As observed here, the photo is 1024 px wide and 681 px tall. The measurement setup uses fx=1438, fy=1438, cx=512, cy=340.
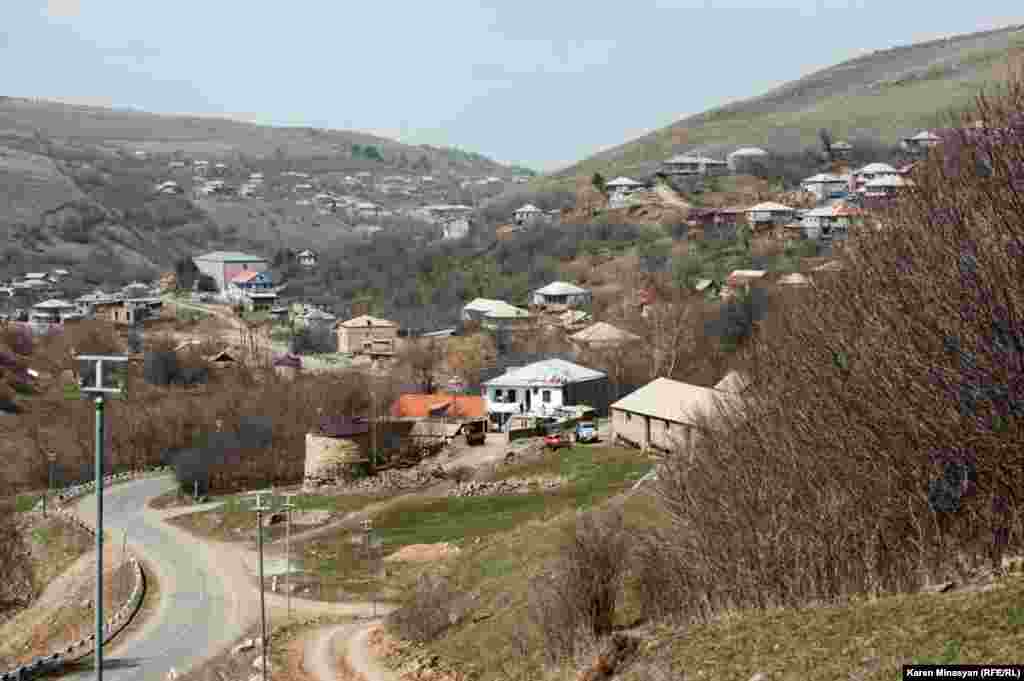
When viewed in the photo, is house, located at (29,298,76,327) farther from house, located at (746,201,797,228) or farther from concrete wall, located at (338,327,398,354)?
house, located at (746,201,797,228)

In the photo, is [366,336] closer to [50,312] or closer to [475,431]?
[50,312]

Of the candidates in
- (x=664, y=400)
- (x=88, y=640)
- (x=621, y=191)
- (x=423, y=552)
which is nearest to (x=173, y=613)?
(x=88, y=640)

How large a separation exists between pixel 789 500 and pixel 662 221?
95579mm

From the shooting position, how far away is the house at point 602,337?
80875mm

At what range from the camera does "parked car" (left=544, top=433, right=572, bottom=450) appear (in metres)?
54.1

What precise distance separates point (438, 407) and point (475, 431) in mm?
3431

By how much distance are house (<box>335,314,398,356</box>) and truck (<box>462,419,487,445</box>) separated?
117ft

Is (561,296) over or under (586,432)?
over

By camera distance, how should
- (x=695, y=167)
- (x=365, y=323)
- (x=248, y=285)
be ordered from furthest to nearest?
1. (x=695, y=167)
2. (x=248, y=285)
3. (x=365, y=323)

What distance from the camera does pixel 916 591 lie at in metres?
17.9

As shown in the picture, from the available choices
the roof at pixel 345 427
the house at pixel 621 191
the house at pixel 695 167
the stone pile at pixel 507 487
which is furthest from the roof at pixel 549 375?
the house at pixel 695 167

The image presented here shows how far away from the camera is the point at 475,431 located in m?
62.2

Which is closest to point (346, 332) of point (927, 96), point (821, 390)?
point (821, 390)

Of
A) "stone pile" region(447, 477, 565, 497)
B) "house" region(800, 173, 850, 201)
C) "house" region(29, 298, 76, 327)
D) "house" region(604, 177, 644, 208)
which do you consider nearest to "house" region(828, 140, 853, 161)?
"house" region(800, 173, 850, 201)
